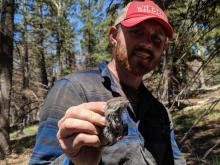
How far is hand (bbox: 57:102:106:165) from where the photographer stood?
1.17 m

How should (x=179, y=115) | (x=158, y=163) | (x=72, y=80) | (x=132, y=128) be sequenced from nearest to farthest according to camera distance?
(x=72, y=80)
(x=132, y=128)
(x=158, y=163)
(x=179, y=115)

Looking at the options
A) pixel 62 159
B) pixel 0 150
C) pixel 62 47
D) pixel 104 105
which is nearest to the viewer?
pixel 104 105

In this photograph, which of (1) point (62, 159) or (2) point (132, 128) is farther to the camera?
(2) point (132, 128)

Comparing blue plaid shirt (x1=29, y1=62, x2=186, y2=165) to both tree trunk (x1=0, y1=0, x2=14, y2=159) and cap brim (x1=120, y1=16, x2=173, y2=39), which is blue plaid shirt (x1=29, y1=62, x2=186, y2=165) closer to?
cap brim (x1=120, y1=16, x2=173, y2=39)

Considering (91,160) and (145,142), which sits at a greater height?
(91,160)

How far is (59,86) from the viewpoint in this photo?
2.05 metres

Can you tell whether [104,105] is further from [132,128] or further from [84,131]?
[132,128]

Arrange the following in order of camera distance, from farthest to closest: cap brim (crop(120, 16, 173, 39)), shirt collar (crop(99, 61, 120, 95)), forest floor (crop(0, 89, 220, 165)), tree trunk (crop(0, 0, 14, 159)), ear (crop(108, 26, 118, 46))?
tree trunk (crop(0, 0, 14, 159)) → forest floor (crop(0, 89, 220, 165)) → ear (crop(108, 26, 118, 46)) → cap brim (crop(120, 16, 173, 39)) → shirt collar (crop(99, 61, 120, 95))

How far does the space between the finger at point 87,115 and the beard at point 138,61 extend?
1352mm

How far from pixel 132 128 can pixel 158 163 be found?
1.11 ft

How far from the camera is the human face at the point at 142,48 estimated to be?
258 centimetres

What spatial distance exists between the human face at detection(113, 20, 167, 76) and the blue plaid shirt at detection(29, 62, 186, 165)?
153mm

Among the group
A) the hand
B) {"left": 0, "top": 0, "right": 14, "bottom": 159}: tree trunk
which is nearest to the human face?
the hand

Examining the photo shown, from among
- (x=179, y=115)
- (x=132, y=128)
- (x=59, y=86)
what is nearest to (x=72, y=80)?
(x=59, y=86)
